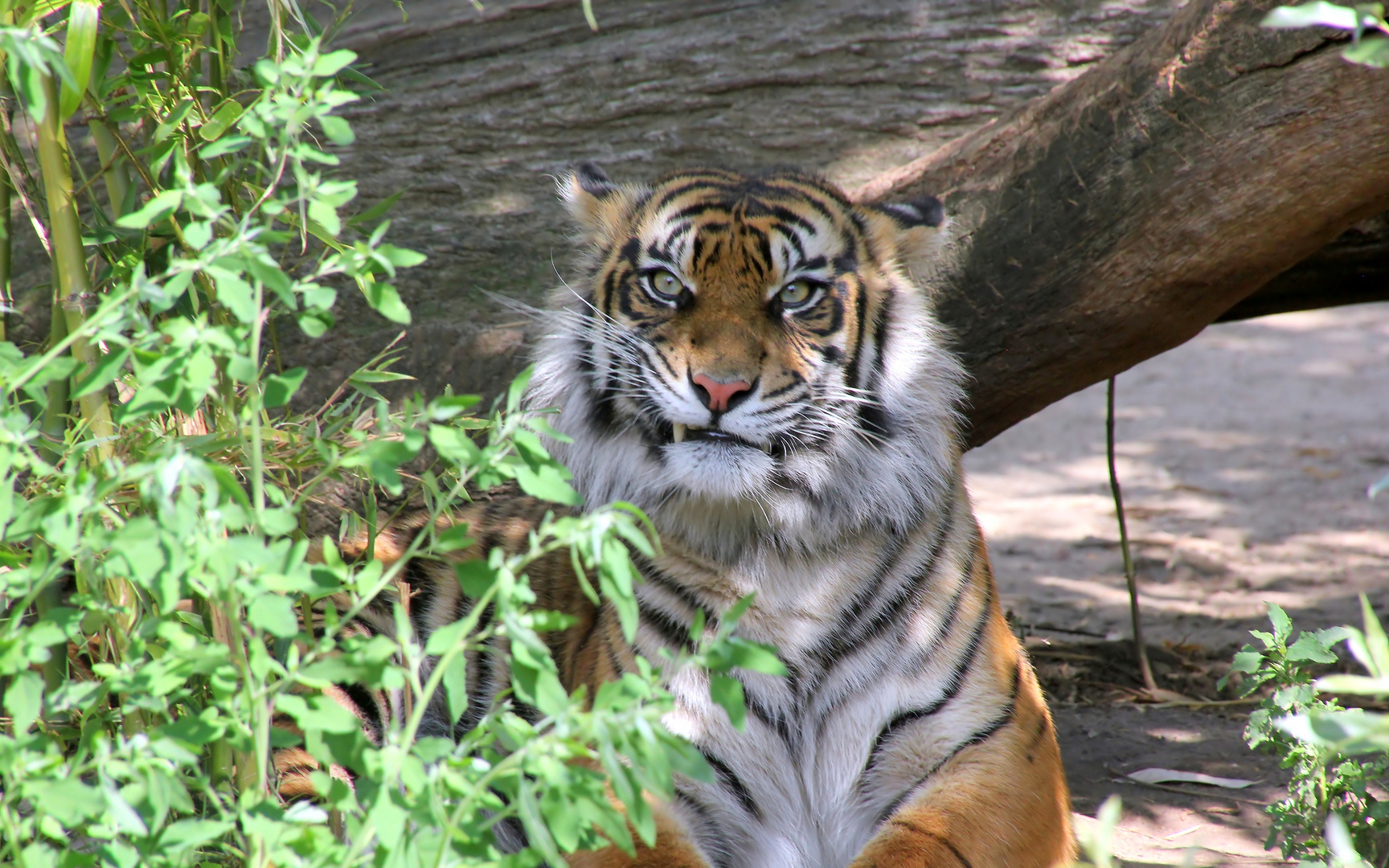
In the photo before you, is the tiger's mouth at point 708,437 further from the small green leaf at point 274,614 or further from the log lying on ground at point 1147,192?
the small green leaf at point 274,614

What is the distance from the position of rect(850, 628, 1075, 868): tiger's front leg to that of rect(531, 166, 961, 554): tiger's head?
0.46m

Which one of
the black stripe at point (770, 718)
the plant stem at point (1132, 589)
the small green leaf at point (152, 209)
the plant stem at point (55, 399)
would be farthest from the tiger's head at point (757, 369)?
the plant stem at point (1132, 589)

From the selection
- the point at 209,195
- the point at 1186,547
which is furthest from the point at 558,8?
the point at 1186,547

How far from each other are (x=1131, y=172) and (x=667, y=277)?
3.51 ft

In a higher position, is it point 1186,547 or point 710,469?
point 710,469

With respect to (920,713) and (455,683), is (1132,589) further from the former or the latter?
(455,683)

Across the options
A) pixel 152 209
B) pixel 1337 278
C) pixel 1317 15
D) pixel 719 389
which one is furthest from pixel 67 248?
pixel 1337 278

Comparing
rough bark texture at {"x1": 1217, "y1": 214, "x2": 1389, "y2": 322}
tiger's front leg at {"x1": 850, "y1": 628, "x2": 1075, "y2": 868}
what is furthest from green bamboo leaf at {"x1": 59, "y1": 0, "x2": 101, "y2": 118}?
rough bark texture at {"x1": 1217, "y1": 214, "x2": 1389, "y2": 322}

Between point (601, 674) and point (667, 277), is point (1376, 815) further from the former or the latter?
point (667, 277)

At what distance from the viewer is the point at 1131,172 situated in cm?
259

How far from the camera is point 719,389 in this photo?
2.07 m

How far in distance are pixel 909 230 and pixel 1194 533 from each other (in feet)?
10.5

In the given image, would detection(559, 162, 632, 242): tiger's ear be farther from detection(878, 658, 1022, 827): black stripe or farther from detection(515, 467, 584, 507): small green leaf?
detection(515, 467, 584, 507): small green leaf

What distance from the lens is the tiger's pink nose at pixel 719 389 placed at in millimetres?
2068
